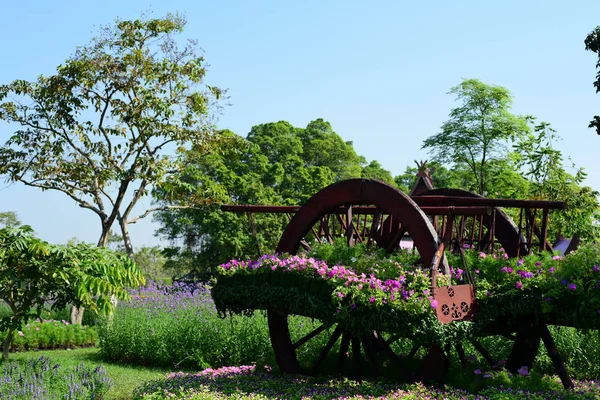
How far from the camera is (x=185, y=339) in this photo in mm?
12477

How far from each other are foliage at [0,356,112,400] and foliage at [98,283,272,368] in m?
2.68

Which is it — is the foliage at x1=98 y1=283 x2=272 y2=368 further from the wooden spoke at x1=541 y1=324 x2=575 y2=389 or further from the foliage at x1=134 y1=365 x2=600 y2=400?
the wooden spoke at x1=541 y1=324 x2=575 y2=389

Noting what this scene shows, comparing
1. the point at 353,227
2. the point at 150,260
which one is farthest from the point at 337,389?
the point at 150,260

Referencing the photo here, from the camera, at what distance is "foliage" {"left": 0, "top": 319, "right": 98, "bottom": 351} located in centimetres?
1489

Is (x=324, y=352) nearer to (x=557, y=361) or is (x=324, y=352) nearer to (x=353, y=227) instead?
(x=353, y=227)

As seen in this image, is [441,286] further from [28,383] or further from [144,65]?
[144,65]

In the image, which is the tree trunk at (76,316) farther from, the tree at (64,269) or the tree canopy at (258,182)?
the tree canopy at (258,182)

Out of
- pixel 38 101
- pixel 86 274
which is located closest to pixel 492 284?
pixel 86 274

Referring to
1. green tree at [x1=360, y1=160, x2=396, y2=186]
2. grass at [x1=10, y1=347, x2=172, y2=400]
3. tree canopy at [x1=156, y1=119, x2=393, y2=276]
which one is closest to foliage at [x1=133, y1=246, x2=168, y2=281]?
tree canopy at [x1=156, y1=119, x2=393, y2=276]

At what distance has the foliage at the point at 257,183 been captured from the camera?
32.5m

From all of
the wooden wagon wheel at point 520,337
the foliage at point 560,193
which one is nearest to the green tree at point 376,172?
the foliage at point 560,193

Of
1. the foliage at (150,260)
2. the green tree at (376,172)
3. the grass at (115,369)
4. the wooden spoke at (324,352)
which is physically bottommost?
the grass at (115,369)

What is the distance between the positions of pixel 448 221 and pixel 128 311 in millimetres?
9021

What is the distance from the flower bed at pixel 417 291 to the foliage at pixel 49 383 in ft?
7.99
